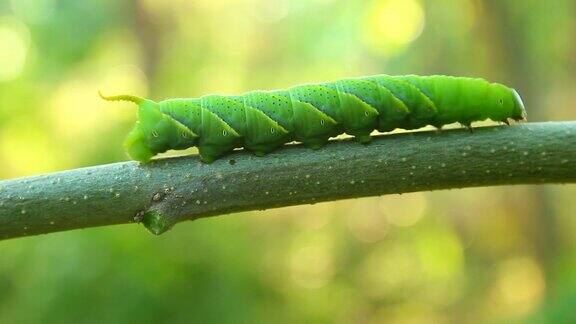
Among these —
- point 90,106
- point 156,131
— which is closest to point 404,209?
point 90,106

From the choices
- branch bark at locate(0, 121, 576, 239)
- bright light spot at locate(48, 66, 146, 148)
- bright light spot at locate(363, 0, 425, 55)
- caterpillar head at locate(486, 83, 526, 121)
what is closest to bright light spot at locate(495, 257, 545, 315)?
bright light spot at locate(363, 0, 425, 55)

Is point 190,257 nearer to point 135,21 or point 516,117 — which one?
point 516,117

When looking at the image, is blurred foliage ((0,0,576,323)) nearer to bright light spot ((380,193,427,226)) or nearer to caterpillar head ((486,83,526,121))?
bright light spot ((380,193,427,226))

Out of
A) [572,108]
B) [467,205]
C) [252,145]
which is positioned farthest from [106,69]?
[252,145]

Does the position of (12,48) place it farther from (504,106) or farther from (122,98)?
(504,106)

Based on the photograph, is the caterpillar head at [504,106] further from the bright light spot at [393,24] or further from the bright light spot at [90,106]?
the bright light spot at [393,24]

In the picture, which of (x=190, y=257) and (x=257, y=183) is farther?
(x=190, y=257)
